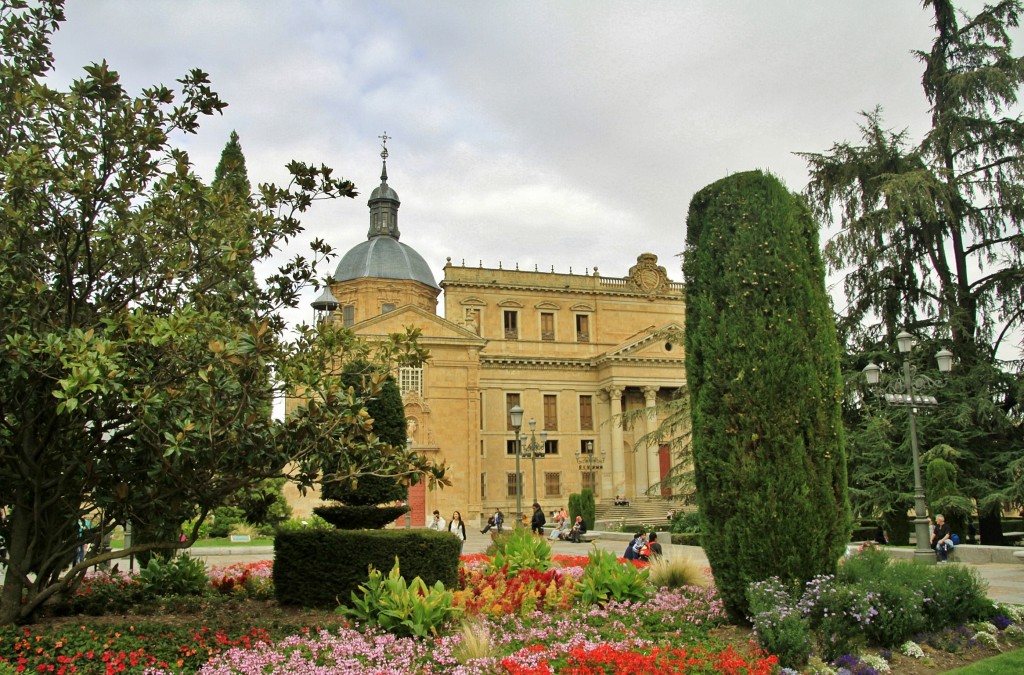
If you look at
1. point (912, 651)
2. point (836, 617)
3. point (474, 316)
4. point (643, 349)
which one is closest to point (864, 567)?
point (912, 651)

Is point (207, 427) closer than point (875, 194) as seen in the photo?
Yes

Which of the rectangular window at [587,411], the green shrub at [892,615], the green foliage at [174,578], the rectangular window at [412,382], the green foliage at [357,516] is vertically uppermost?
the rectangular window at [412,382]

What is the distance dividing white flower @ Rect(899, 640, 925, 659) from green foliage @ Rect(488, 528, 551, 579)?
17.8ft

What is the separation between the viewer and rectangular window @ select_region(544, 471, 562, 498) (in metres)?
49.1

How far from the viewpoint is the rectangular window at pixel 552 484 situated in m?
49.1

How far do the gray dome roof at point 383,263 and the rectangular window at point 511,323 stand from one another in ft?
18.2

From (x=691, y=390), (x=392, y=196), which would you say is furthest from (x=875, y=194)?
(x=392, y=196)

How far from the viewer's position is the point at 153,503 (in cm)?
790

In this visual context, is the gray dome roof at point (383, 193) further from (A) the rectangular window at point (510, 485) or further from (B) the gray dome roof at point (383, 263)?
(A) the rectangular window at point (510, 485)

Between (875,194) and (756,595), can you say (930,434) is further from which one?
(756,595)

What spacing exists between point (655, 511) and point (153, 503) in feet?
130

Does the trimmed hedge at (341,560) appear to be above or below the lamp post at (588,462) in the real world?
below

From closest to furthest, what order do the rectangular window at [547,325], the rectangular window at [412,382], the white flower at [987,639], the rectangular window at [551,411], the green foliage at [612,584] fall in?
the white flower at [987,639]
the green foliage at [612,584]
the rectangular window at [412,382]
the rectangular window at [551,411]
the rectangular window at [547,325]

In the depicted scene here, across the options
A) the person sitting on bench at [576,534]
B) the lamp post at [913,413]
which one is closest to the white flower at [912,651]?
the lamp post at [913,413]
